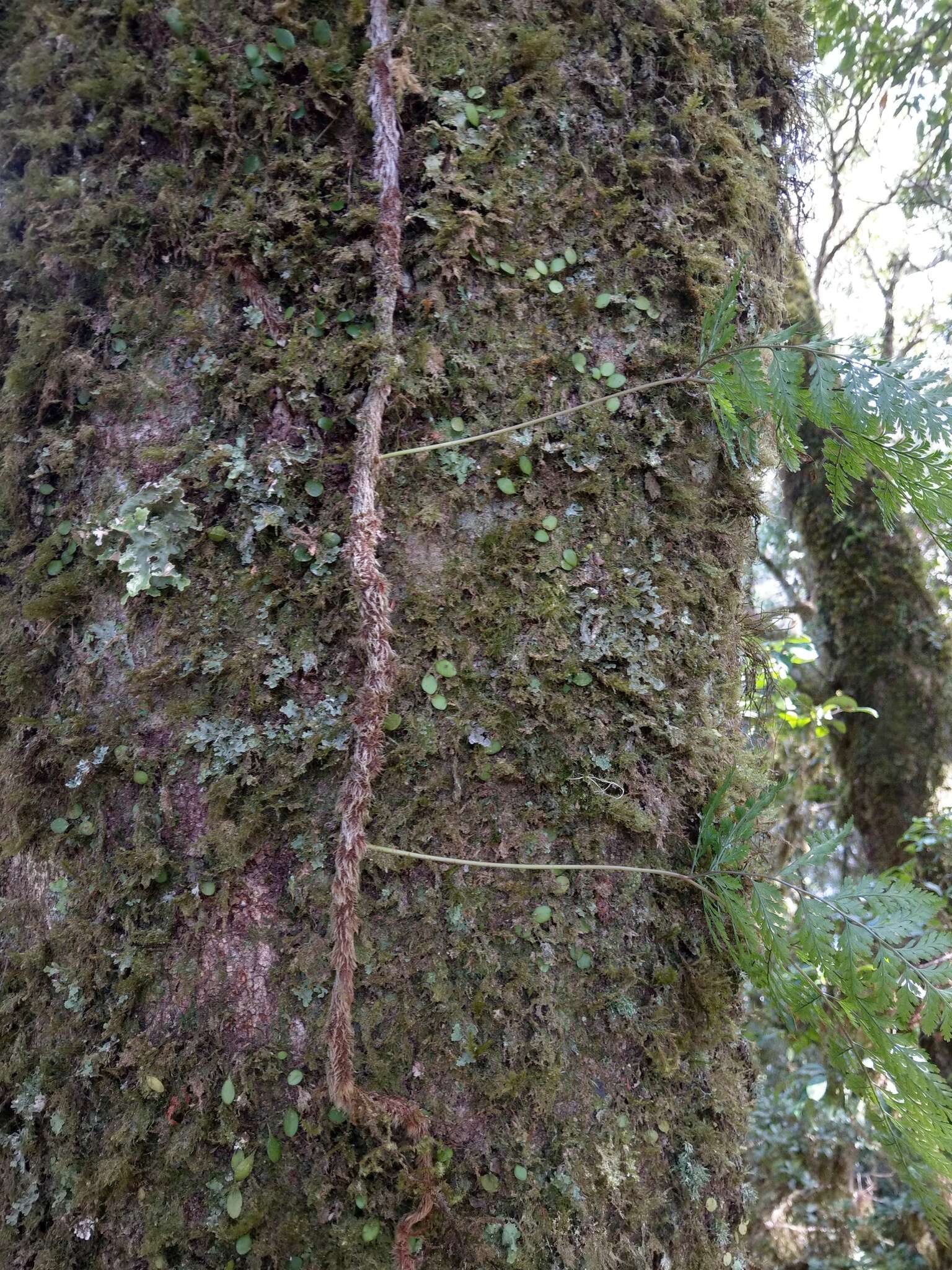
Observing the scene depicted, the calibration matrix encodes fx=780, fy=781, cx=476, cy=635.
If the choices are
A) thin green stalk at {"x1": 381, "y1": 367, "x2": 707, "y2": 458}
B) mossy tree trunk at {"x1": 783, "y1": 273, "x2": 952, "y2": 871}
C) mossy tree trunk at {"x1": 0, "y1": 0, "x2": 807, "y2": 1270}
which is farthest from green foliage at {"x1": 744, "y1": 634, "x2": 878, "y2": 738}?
thin green stalk at {"x1": 381, "y1": 367, "x2": 707, "y2": 458}

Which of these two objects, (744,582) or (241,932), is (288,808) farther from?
(744,582)

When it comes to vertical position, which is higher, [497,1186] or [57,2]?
[57,2]

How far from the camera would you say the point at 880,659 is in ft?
14.9

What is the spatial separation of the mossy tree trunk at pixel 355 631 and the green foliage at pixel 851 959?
0.07 m

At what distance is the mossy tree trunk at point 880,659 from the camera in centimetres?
437

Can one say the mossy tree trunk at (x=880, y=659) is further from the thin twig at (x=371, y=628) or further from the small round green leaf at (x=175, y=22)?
the small round green leaf at (x=175, y=22)

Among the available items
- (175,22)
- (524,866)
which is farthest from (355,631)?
(175,22)

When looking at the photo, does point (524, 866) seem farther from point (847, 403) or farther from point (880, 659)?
point (880, 659)

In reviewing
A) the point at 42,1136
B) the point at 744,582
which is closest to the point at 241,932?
the point at 42,1136

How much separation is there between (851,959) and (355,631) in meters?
0.99

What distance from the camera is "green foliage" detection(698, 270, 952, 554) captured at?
1.35m

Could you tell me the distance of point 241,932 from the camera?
1201 mm

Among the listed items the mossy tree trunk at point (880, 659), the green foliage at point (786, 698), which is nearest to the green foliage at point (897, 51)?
the mossy tree trunk at point (880, 659)

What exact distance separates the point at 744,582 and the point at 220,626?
Answer: 41.1 inches
